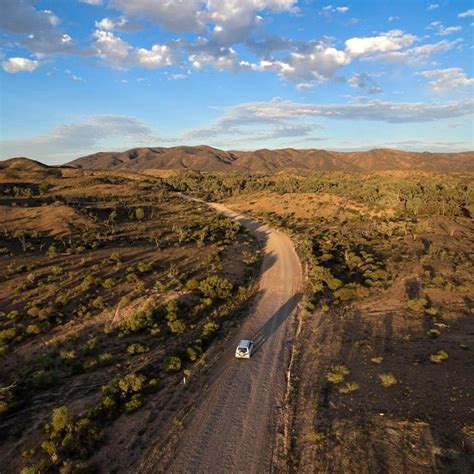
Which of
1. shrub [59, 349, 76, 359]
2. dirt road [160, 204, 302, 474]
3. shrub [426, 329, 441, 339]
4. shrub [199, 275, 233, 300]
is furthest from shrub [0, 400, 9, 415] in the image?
shrub [426, 329, 441, 339]

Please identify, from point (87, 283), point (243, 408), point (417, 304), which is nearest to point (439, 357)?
point (417, 304)

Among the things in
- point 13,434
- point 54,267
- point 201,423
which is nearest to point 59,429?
point 13,434

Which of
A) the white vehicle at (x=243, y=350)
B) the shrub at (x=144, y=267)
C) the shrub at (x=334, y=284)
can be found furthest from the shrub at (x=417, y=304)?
the shrub at (x=144, y=267)

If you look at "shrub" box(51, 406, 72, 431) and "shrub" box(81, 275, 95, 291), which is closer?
"shrub" box(51, 406, 72, 431)

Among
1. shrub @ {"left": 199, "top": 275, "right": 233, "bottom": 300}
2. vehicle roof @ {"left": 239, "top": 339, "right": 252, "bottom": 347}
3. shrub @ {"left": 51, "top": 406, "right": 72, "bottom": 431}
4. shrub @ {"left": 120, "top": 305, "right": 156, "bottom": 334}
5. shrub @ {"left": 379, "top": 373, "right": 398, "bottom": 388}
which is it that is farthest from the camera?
shrub @ {"left": 199, "top": 275, "right": 233, "bottom": 300}

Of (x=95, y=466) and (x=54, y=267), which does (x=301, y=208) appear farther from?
(x=95, y=466)

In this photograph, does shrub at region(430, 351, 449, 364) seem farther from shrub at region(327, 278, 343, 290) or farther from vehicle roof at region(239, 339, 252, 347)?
shrub at region(327, 278, 343, 290)
